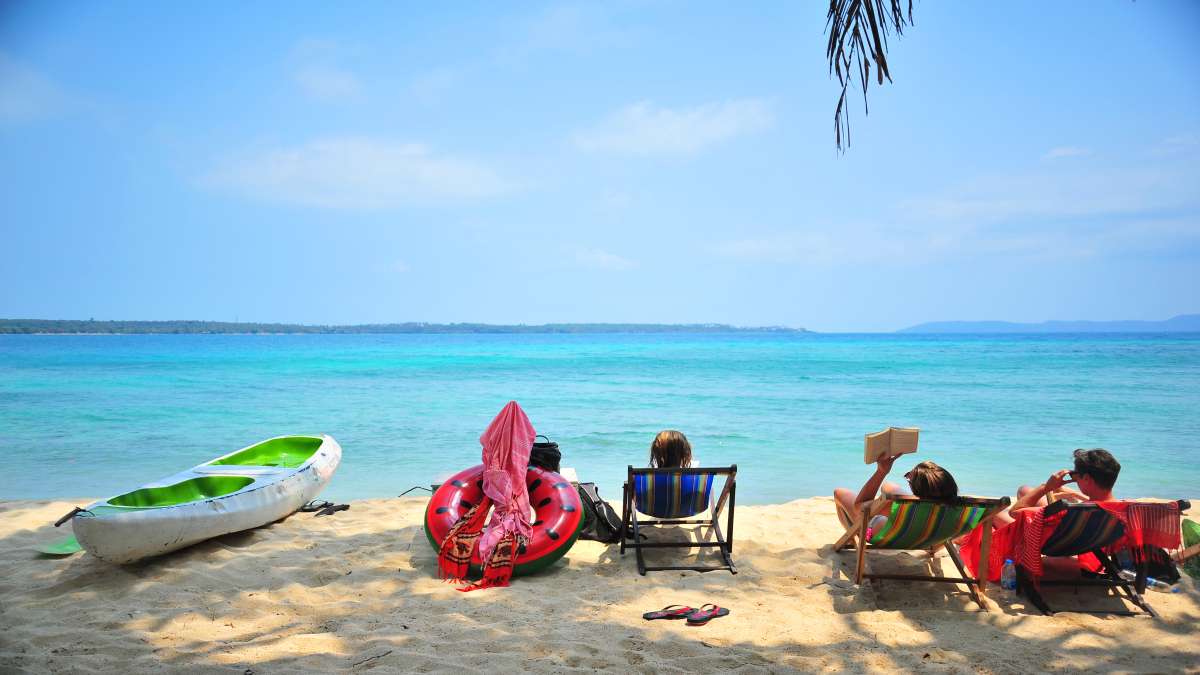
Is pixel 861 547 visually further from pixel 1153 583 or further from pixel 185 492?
pixel 185 492

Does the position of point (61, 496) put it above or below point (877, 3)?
below

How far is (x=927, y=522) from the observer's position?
337 cm

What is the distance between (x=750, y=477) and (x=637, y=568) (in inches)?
153

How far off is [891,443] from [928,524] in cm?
45

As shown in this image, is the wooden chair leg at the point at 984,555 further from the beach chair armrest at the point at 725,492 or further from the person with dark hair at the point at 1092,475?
the beach chair armrest at the point at 725,492

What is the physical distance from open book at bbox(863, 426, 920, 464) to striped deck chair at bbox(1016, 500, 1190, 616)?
2.40 ft

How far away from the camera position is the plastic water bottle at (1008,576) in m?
3.63

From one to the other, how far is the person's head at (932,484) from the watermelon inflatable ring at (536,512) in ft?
6.41

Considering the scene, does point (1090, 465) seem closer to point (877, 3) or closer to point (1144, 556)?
point (1144, 556)

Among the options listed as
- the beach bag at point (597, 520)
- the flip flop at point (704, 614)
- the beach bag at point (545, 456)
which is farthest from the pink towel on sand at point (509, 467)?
the flip flop at point (704, 614)

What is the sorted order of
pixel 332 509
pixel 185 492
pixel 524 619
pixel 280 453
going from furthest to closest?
1. pixel 280 453
2. pixel 332 509
3. pixel 185 492
4. pixel 524 619

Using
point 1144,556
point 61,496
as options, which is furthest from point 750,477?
point 61,496

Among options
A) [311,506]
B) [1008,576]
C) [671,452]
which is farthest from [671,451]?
[311,506]

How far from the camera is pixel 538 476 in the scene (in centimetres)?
455
